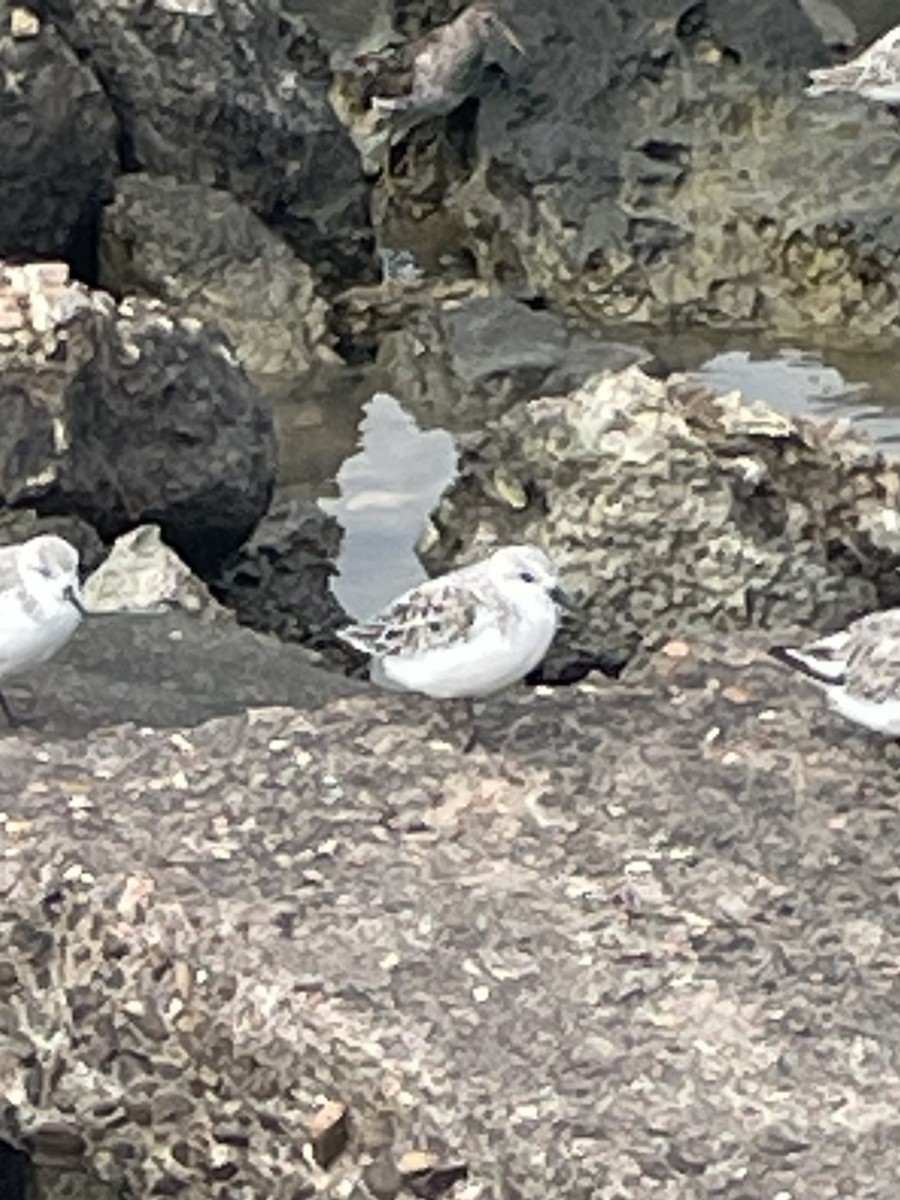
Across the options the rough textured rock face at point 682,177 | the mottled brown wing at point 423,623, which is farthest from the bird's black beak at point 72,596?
the rough textured rock face at point 682,177

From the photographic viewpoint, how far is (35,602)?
6180 mm

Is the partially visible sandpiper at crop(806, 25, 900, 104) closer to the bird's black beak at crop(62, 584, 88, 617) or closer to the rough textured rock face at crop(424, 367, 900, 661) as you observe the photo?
the rough textured rock face at crop(424, 367, 900, 661)

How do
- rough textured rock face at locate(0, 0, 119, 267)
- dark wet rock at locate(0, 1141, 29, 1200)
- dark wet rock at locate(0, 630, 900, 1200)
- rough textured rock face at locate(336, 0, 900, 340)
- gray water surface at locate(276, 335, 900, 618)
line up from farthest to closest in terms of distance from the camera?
rough textured rock face at locate(336, 0, 900, 340), rough textured rock face at locate(0, 0, 119, 267), gray water surface at locate(276, 335, 900, 618), dark wet rock at locate(0, 1141, 29, 1200), dark wet rock at locate(0, 630, 900, 1200)

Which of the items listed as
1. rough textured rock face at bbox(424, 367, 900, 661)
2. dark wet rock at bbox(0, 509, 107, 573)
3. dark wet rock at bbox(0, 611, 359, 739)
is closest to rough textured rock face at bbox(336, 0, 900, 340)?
rough textured rock face at bbox(424, 367, 900, 661)

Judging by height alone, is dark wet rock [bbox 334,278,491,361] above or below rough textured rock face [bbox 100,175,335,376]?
below

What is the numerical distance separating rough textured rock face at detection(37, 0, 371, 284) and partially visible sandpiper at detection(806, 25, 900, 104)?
2.02 m

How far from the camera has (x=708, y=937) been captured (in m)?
5.32

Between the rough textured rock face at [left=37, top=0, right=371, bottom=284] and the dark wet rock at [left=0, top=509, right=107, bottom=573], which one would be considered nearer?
the dark wet rock at [left=0, top=509, right=107, bottom=573]

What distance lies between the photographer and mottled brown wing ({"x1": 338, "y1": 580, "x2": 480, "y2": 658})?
6.05 meters

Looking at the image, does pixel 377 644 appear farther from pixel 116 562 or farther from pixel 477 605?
pixel 116 562

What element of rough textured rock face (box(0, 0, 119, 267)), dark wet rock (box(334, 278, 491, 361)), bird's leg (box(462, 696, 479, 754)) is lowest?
dark wet rock (box(334, 278, 491, 361))

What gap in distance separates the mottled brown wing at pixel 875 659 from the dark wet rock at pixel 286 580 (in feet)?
8.34

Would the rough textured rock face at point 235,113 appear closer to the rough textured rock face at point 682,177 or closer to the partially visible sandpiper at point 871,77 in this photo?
the rough textured rock face at point 682,177

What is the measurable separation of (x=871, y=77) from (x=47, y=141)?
349 cm
